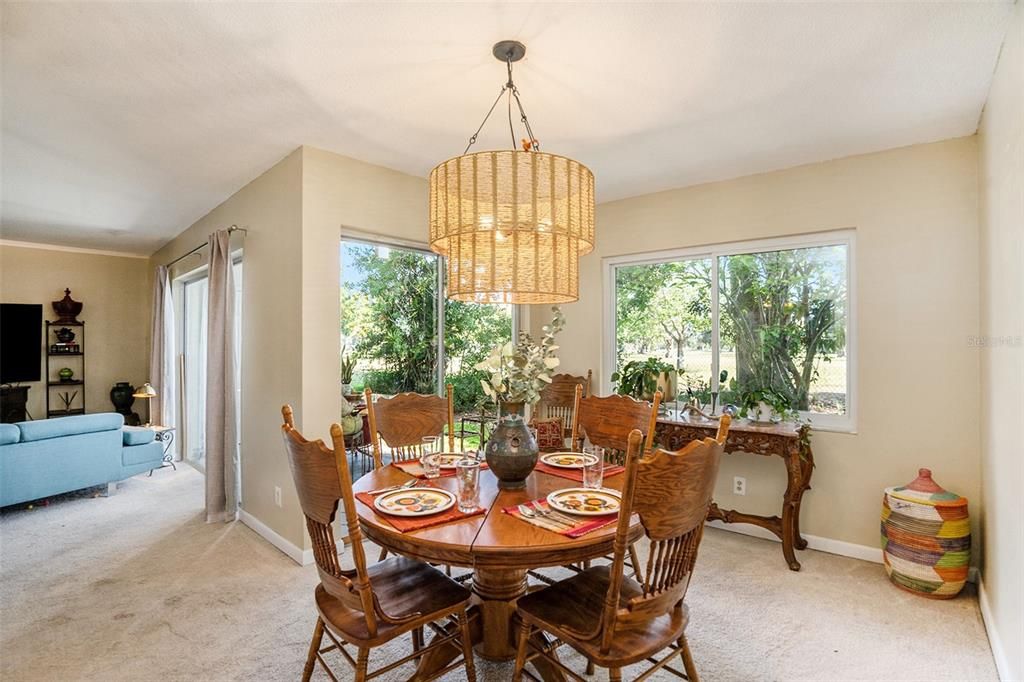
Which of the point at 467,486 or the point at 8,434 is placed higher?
the point at 467,486

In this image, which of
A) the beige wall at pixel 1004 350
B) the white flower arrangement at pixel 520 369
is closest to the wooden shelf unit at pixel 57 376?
the white flower arrangement at pixel 520 369

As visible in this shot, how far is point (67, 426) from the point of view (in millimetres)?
3967

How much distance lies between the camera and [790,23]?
1.86m

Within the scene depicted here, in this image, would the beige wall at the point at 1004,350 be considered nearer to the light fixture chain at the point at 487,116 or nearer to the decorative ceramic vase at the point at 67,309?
the light fixture chain at the point at 487,116

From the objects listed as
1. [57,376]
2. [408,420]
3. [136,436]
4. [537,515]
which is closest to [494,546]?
[537,515]

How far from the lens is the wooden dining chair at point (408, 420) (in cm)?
268

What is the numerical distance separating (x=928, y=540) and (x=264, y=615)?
10.9 feet

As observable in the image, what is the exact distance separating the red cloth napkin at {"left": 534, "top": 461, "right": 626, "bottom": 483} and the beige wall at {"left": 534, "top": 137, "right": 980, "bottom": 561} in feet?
5.50

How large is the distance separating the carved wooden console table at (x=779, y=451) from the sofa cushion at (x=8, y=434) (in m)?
4.61

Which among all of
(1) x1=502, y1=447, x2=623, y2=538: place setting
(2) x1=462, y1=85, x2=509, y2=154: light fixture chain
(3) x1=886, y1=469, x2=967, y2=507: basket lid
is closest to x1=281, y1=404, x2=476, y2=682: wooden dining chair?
(1) x1=502, y1=447, x2=623, y2=538: place setting

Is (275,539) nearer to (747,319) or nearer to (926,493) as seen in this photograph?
(747,319)

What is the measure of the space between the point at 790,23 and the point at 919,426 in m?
2.37

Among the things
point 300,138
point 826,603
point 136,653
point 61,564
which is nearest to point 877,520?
point 826,603

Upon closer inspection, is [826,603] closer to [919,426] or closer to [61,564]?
[919,426]
